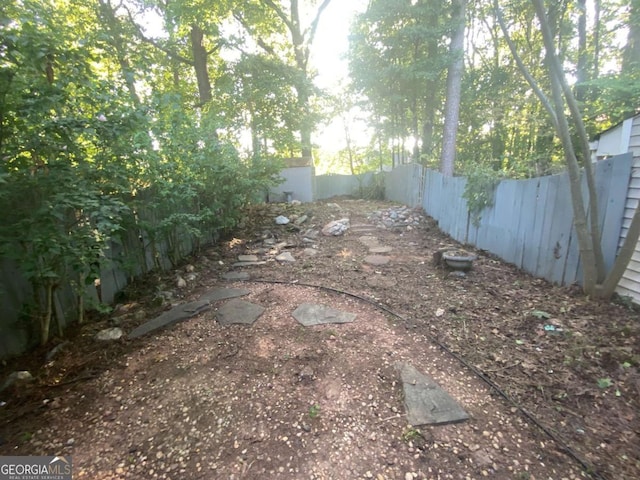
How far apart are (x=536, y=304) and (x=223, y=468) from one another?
280 cm

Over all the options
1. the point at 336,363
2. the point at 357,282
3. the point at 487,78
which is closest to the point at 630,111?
the point at 487,78

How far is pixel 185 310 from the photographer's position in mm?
2740

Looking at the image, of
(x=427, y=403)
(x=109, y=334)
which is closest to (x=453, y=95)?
(x=427, y=403)

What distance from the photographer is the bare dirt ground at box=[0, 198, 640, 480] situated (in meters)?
1.37

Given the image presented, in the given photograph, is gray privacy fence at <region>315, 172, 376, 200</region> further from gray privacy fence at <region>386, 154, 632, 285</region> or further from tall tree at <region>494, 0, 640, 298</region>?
tall tree at <region>494, 0, 640, 298</region>

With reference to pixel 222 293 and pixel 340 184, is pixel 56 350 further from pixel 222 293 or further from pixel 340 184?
pixel 340 184

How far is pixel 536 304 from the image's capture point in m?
2.71

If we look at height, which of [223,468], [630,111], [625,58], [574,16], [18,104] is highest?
[574,16]

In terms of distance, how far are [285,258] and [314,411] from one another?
2.88 meters

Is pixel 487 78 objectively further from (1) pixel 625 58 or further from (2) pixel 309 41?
(2) pixel 309 41

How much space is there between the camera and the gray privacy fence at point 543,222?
2.48 meters
